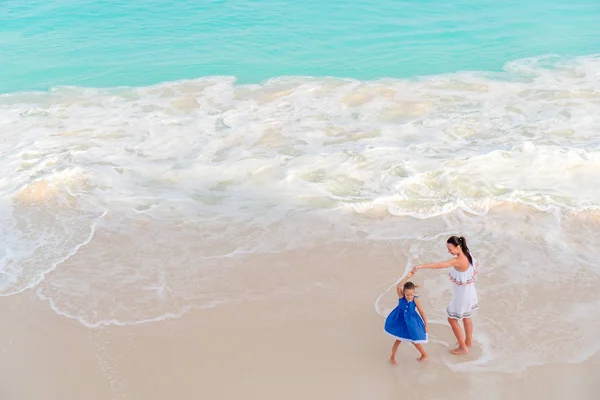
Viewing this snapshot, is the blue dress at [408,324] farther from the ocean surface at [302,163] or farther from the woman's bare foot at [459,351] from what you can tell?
the ocean surface at [302,163]

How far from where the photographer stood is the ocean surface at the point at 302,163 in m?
7.28

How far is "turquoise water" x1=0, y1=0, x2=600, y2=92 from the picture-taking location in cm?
1730

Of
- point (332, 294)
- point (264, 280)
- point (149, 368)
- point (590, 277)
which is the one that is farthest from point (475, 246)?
point (149, 368)

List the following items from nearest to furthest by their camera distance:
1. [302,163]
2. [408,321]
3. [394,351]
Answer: [408,321]
[394,351]
[302,163]

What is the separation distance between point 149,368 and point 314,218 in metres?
3.45

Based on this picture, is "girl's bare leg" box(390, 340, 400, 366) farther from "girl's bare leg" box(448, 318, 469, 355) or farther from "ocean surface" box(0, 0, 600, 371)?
"ocean surface" box(0, 0, 600, 371)

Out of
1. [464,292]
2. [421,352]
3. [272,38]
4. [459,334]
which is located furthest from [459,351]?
[272,38]

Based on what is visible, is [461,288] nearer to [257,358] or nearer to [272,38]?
[257,358]

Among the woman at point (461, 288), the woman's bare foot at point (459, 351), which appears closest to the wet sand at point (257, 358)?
the woman's bare foot at point (459, 351)

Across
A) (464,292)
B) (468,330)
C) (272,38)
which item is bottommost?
(272,38)

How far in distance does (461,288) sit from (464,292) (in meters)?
0.05

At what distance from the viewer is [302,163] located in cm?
1058

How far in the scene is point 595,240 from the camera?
787cm

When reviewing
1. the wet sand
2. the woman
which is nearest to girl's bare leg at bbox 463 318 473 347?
the woman
